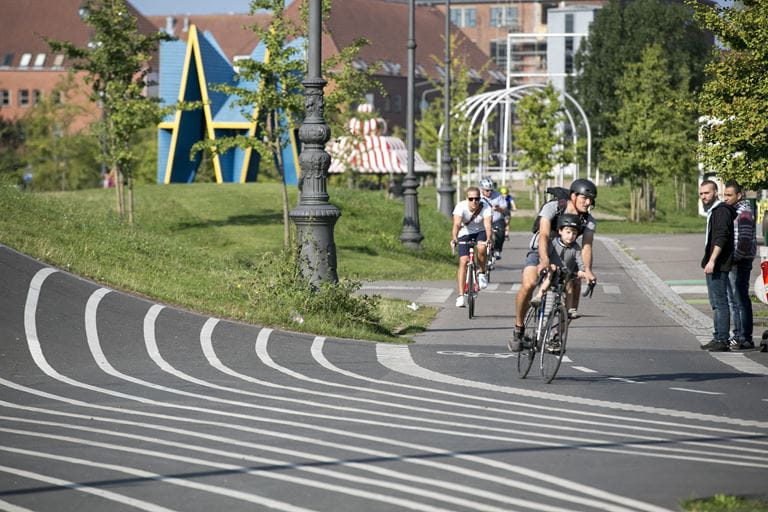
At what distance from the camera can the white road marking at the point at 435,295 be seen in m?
22.5

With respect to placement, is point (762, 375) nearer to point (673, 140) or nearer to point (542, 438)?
point (542, 438)

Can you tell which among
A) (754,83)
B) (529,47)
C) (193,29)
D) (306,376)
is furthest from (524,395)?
(529,47)

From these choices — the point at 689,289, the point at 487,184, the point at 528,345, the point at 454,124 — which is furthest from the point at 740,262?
the point at 454,124

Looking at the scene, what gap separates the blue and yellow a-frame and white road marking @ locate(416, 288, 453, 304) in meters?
31.0

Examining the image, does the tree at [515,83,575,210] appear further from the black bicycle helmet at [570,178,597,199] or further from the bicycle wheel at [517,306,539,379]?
the black bicycle helmet at [570,178,597,199]

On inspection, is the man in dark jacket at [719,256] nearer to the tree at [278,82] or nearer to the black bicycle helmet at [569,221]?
the black bicycle helmet at [569,221]

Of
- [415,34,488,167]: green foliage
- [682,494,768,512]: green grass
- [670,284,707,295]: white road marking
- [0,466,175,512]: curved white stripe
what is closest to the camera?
[682,494,768,512]: green grass

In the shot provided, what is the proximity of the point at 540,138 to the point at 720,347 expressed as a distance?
51.5m

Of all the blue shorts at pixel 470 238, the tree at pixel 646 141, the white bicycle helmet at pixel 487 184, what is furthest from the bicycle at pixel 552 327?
the tree at pixel 646 141

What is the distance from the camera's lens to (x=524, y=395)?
438 inches

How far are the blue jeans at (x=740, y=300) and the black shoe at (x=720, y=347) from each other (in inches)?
7.6

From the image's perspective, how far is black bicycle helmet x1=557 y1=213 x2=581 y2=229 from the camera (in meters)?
11.9

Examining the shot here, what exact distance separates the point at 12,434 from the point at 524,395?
12.6ft

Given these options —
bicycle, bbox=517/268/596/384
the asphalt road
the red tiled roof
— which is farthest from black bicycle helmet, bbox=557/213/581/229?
the red tiled roof
